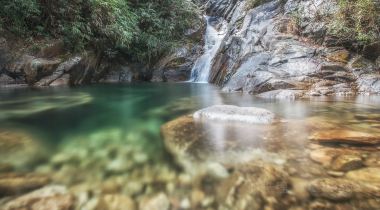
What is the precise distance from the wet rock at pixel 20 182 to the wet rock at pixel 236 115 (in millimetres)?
2377

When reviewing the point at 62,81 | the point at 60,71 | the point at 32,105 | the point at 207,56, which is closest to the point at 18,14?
the point at 60,71

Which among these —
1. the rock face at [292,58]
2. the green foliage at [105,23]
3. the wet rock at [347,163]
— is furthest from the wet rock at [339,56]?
the green foliage at [105,23]

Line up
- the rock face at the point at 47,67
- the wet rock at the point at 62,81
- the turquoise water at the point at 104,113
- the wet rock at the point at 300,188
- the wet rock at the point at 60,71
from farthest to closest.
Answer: the wet rock at the point at 62,81 < the wet rock at the point at 60,71 < the rock face at the point at 47,67 < the turquoise water at the point at 104,113 < the wet rock at the point at 300,188

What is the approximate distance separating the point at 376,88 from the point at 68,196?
7006 millimetres

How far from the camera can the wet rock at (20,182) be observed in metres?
2.04

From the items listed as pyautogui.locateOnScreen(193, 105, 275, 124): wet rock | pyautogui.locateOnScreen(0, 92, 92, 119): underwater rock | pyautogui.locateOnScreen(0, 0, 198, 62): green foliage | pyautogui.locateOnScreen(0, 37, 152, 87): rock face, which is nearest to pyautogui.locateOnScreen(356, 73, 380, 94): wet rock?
pyautogui.locateOnScreen(193, 105, 275, 124): wet rock

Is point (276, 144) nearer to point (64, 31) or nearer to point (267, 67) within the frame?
point (267, 67)

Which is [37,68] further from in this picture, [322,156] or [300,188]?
[300,188]

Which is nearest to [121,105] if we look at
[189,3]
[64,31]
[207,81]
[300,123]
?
[300,123]

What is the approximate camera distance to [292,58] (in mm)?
7586

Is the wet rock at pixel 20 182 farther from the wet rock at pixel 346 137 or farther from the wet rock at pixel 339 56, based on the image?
the wet rock at pixel 339 56

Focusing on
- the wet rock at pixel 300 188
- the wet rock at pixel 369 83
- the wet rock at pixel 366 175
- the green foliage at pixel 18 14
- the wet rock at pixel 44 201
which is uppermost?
the green foliage at pixel 18 14

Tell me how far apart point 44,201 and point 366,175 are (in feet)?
7.52

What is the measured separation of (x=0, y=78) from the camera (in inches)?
359
